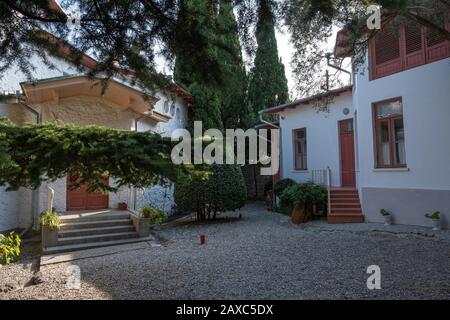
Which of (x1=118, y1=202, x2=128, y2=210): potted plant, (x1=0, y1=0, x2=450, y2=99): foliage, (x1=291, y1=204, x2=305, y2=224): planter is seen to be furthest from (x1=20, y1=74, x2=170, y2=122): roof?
(x1=291, y1=204, x2=305, y2=224): planter

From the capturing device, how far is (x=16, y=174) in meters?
4.32

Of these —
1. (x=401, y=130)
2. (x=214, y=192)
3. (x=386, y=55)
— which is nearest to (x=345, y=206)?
(x=401, y=130)

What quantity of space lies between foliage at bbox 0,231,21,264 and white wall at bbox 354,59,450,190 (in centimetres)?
1005

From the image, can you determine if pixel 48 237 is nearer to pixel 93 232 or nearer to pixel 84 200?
pixel 93 232

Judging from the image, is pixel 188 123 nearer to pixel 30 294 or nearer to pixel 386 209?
pixel 386 209

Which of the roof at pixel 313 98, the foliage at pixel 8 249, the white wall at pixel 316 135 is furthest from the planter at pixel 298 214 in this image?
the foliage at pixel 8 249

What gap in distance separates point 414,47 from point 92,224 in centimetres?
1035

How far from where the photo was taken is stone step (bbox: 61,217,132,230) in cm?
838

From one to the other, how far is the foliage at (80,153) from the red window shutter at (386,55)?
27.1 feet

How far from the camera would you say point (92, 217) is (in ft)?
29.5

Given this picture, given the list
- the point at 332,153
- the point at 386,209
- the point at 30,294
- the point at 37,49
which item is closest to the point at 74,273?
the point at 30,294

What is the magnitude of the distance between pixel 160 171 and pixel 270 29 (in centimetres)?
227
